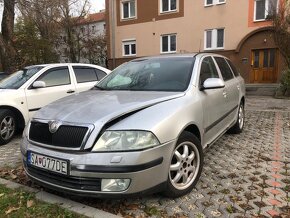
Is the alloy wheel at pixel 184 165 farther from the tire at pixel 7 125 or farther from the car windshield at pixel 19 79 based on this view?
the car windshield at pixel 19 79

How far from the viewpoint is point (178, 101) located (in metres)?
3.63

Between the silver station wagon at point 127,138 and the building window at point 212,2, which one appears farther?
the building window at point 212,2

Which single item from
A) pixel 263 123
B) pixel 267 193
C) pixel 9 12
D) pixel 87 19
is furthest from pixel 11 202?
pixel 87 19

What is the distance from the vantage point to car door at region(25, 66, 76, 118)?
258 inches

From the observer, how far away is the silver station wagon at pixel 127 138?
2.97m

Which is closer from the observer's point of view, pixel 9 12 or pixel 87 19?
pixel 9 12

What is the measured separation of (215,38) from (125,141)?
19140 mm

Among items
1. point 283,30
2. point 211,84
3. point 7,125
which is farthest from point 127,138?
point 283,30

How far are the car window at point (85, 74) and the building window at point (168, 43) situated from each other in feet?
51.3

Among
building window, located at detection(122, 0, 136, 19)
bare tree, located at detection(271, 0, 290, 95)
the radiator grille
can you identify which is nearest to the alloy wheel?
the radiator grille

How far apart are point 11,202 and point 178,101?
224 cm

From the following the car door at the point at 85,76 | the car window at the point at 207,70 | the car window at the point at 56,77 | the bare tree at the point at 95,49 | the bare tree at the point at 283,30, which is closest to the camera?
the car window at the point at 207,70

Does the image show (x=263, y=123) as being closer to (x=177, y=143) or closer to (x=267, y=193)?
(x=267, y=193)

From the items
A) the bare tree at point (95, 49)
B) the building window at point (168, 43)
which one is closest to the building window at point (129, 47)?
the building window at point (168, 43)
